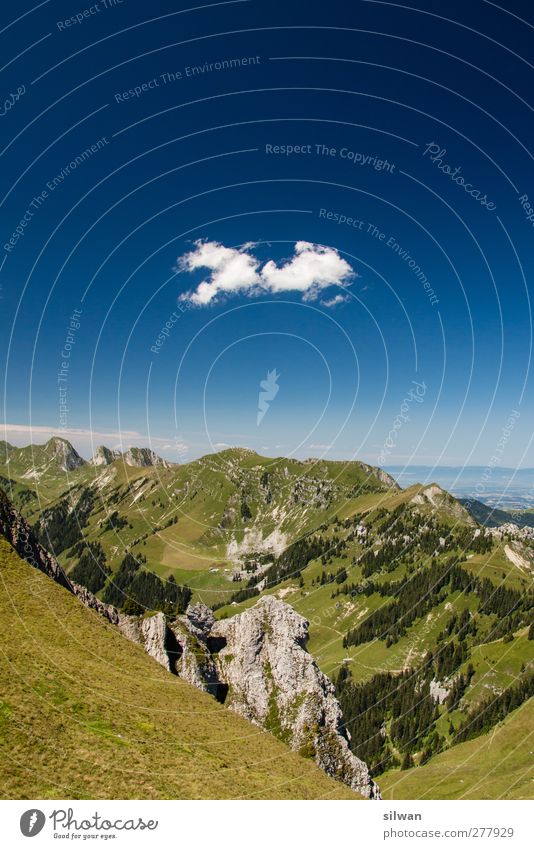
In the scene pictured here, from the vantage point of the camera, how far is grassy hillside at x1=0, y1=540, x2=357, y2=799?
88.3 ft

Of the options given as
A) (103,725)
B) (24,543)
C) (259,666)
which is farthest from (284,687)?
(24,543)

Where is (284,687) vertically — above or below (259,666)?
below

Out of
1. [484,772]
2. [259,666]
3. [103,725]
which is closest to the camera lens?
[103,725]

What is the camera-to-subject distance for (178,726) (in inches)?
1448

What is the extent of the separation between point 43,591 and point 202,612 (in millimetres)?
30461

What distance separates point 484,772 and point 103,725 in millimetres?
152045

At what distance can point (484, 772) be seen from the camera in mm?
130875

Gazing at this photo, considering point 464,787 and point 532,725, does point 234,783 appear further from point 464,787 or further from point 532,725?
point 532,725

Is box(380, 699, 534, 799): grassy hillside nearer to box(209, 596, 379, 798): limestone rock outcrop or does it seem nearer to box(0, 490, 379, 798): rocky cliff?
box(209, 596, 379, 798): limestone rock outcrop

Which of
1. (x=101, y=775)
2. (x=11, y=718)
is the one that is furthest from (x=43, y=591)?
(x=101, y=775)

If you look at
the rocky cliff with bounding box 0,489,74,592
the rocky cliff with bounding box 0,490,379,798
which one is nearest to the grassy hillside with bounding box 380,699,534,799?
the rocky cliff with bounding box 0,490,379,798

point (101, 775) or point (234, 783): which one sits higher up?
point (101, 775)

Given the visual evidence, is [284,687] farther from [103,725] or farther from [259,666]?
[103,725]
